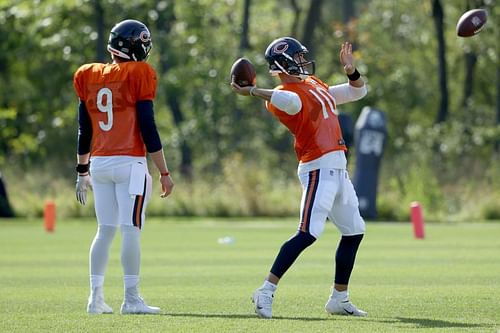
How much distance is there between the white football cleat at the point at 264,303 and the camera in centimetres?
941

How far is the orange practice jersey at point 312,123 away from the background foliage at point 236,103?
20667 mm

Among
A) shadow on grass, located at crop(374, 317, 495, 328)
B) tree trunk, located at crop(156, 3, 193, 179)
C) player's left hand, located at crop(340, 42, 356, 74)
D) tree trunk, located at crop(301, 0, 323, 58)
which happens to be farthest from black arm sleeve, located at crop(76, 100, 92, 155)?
tree trunk, located at crop(301, 0, 323, 58)

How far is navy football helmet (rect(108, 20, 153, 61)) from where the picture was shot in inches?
384

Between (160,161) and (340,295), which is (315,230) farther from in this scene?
(160,161)

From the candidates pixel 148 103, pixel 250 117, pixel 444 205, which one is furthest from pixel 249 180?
pixel 148 103

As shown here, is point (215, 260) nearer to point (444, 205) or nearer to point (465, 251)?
point (465, 251)

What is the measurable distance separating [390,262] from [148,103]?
6.63 meters

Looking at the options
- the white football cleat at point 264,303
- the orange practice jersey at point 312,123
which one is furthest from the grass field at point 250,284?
the orange practice jersey at point 312,123

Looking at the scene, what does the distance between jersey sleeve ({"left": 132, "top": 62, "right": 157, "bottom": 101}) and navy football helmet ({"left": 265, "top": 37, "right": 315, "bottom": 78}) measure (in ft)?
3.15

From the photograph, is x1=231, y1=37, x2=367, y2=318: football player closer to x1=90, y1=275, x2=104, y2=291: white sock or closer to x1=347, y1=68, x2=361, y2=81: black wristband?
x1=347, y1=68, x2=361, y2=81: black wristband

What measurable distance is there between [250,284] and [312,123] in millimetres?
3278

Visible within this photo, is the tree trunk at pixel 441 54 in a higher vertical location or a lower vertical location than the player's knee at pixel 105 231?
higher

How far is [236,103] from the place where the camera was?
139 feet

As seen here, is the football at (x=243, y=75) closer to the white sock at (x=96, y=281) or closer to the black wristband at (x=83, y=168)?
the black wristband at (x=83, y=168)
